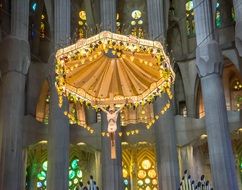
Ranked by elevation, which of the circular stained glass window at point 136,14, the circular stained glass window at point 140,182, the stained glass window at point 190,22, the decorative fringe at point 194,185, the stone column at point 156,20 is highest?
the circular stained glass window at point 136,14

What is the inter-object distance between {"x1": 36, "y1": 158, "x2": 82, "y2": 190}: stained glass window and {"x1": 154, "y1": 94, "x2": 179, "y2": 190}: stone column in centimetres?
629

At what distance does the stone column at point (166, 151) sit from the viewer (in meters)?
18.3

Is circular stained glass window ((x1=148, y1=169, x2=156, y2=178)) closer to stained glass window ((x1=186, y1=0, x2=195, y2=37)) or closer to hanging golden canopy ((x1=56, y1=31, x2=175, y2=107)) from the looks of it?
stained glass window ((x1=186, y1=0, x2=195, y2=37))

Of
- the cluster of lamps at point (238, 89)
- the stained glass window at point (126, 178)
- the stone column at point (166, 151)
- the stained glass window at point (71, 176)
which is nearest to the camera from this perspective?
the stone column at point (166, 151)

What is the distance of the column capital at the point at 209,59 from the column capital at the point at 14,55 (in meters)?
7.40

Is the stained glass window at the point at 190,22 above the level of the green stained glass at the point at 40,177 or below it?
above

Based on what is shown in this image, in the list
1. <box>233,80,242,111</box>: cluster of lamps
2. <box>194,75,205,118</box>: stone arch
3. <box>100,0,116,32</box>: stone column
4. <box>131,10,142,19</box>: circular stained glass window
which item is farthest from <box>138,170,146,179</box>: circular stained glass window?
<box>131,10,142,19</box>: circular stained glass window

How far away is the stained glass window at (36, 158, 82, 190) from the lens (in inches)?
909

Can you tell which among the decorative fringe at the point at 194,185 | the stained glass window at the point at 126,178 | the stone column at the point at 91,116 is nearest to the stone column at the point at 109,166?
the decorative fringe at the point at 194,185

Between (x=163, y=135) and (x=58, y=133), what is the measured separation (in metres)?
4.46

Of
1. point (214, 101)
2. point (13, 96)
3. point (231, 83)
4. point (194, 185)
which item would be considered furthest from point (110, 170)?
point (231, 83)

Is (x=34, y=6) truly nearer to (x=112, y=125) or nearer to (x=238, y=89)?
(x=238, y=89)

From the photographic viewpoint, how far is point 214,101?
728 inches

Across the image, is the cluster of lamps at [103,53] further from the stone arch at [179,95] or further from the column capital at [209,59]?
the stone arch at [179,95]
